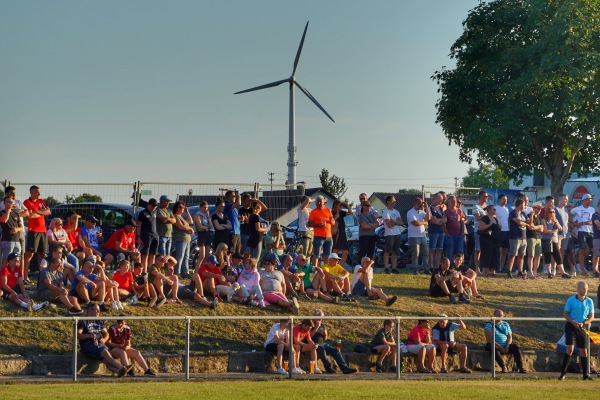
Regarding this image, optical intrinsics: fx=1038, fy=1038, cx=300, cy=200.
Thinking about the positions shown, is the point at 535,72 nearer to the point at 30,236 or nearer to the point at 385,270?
the point at 385,270

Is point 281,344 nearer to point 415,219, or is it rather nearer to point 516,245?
point 415,219

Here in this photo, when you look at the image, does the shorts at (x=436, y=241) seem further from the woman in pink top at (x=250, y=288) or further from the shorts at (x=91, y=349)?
the shorts at (x=91, y=349)

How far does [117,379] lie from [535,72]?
29186 millimetres

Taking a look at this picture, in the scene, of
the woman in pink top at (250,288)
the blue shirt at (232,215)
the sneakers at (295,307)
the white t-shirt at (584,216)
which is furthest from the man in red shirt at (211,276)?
the white t-shirt at (584,216)

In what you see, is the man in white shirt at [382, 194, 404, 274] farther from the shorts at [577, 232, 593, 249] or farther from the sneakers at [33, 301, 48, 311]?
the sneakers at [33, 301, 48, 311]

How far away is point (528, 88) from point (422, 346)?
80.8 ft

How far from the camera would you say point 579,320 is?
67.1 ft

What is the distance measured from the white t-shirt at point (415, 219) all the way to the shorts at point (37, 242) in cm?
901

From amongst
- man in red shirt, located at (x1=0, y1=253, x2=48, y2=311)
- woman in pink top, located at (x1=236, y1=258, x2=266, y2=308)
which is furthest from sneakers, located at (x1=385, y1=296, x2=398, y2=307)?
man in red shirt, located at (x1=0, y1=253, x2=48, y2=311)

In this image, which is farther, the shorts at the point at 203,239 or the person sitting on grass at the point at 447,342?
the shorts at the point at 203,239

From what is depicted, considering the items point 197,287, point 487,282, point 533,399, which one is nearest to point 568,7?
point 487,282

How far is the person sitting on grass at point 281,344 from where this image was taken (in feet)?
62.4

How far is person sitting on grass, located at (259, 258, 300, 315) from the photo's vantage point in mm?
21875

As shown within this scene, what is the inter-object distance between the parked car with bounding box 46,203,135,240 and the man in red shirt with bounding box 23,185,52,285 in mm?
2991
